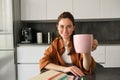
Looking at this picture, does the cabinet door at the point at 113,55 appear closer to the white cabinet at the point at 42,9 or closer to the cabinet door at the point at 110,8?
the cabinet door at the point at 110,8

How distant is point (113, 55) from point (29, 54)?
115 centimetres

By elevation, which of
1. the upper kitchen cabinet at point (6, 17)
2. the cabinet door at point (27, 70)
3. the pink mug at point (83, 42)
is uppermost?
the upper kitchen cabinet at point (6, 17)

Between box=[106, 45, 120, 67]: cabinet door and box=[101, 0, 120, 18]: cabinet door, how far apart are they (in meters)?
0.48

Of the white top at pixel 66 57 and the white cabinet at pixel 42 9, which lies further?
the white cabinet at pixel 42 9

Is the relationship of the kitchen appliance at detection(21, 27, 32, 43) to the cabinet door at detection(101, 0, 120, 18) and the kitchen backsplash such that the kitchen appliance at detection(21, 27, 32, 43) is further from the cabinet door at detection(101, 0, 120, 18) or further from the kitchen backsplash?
the cabinet door at detection(101, 0, 120, 18)

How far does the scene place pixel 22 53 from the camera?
10.1 ft

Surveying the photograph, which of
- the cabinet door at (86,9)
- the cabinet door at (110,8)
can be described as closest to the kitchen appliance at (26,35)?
Answer: the cabinet door at (86,9)

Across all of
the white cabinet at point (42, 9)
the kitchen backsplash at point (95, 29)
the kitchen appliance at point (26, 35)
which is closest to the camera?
the white cabinet at point (42, 9)

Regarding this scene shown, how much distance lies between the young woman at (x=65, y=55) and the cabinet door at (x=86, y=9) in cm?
181

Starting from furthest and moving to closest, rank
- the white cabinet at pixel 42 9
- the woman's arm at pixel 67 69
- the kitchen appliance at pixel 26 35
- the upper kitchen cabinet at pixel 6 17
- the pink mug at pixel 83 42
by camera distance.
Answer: the kitchen appliance at pixel 26 35 → the white cabinet at pixel 42 9 → the upper kitchen cabinet at pixel 6 17 → the woman's arm at pixel 67 69 → the pink mug at pixel 83 42

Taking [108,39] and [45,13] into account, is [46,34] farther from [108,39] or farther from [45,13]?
[108,39]

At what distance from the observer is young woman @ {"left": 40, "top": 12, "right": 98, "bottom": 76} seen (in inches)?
46.1

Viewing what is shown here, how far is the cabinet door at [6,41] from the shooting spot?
3.08m

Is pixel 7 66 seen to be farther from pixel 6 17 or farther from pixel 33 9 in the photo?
pixel 33 9
